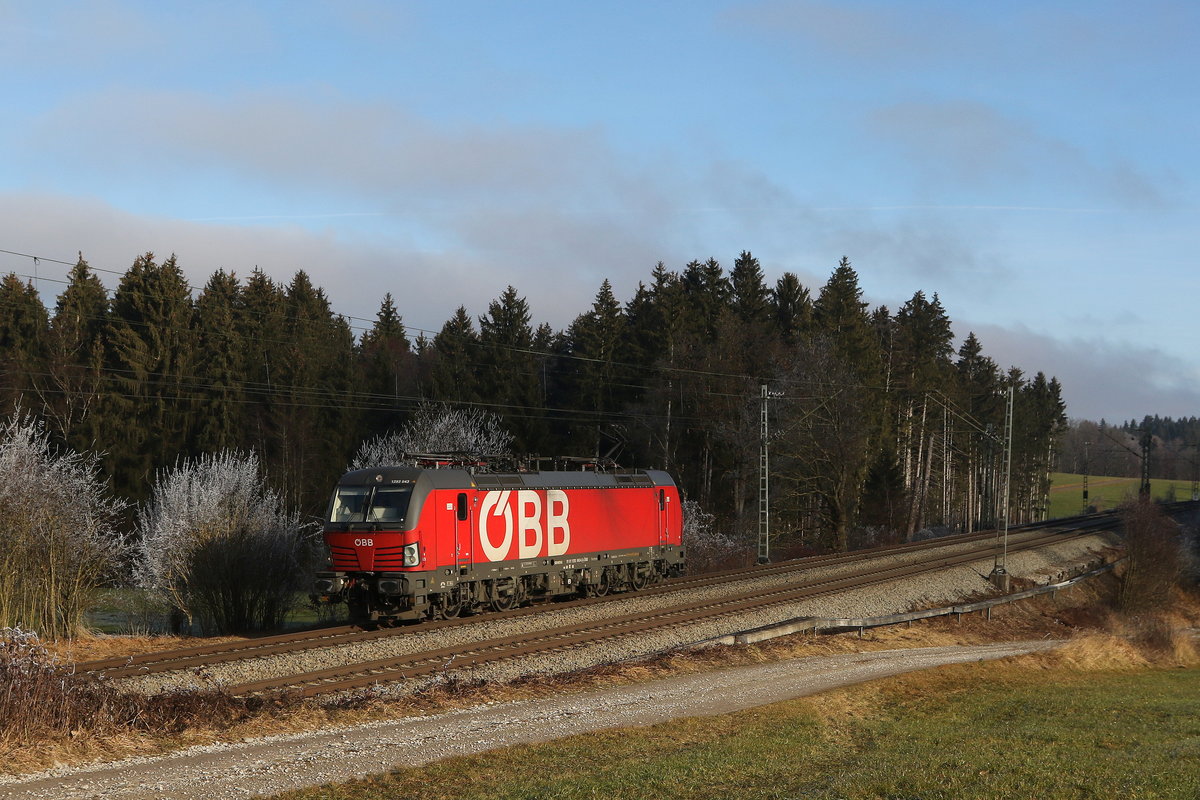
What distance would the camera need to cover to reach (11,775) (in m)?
11.0

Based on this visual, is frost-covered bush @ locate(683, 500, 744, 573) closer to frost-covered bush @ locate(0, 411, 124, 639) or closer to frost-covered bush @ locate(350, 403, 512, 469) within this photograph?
frost-covered bush @ locate(350, 403, 512, 469)

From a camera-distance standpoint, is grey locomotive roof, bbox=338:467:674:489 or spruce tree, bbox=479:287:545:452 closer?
grey locomotive roof, bbox=338:467:674:489

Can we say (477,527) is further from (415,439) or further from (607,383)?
(607,383)

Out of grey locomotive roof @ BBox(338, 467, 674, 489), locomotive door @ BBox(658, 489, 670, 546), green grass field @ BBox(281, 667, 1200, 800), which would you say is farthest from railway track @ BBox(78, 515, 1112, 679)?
green grass field @ BBox(281, 667, 1200, 800)

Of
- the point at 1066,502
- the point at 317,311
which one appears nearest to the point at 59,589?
the point at 317,311

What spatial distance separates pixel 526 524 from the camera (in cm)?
2722

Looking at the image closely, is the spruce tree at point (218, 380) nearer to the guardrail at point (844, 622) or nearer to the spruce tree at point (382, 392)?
the spruce tree at point (382, 392)

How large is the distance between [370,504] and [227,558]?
4239mm

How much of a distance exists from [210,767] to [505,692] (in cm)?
593

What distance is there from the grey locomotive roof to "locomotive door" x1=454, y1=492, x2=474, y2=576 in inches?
15.0

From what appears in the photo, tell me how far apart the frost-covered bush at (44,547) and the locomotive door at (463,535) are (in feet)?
25.5

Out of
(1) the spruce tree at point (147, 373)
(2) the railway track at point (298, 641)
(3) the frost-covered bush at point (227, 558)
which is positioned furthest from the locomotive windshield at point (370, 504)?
(1) the spruce tree at point (147, 373)

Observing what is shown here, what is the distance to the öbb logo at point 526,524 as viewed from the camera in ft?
84.9

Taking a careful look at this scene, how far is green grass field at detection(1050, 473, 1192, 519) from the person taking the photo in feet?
408
